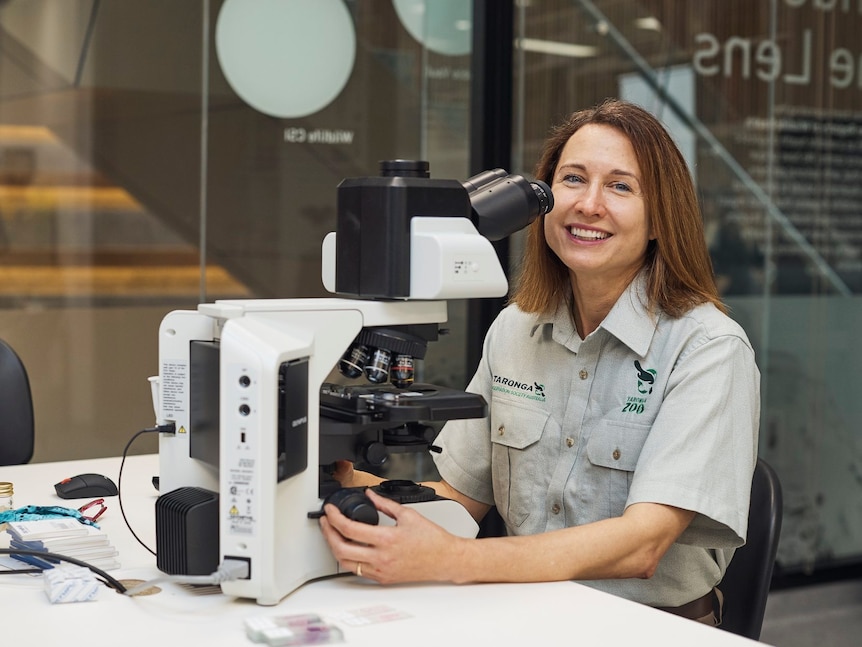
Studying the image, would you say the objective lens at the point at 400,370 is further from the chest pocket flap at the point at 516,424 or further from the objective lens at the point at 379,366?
the chest pocket flap at the point at 516,424

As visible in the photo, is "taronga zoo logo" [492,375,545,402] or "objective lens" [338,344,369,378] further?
"taronga zoo logo" [492,375,545,402]

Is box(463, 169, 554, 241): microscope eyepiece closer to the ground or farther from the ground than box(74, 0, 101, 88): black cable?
closer to the ground

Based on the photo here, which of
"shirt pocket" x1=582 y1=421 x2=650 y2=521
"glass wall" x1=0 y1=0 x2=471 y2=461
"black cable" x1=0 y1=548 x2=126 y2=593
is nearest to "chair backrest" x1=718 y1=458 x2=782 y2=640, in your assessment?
"shirt pocket" x1=582 y1=421 x2=650 y2=521

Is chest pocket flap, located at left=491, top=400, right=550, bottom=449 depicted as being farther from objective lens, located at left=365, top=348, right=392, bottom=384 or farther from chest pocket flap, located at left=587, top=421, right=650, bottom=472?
objective lens, located at left=365, top=348, right=392, bottom=384

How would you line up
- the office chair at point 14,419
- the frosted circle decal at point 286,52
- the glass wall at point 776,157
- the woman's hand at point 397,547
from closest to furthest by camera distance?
the woman's hand at point 397,547 → the office chair at point 14,419 → the frosted circle decal at point 286,52 → the glass wall at point 776,157

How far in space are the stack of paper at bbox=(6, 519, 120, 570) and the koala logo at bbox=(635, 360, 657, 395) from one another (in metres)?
0.87

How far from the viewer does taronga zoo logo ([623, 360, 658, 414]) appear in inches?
68.5

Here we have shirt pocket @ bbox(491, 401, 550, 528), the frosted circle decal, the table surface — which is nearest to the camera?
the table surface

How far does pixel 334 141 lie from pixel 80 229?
862 millimetres

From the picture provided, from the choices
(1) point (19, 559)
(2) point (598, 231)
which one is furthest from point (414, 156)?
(1) point (19, 559)

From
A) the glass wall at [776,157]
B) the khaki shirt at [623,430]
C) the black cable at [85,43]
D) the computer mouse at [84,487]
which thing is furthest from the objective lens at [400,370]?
the glass wall at [776,157]

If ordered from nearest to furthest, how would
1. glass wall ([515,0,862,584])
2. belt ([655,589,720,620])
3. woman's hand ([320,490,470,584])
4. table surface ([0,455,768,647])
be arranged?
table surface ([0,455,768,647]) → woman's hand ([320,490,470,584]) → belt ([655,589,720,620]) → glass wall ([515,0,862,584])

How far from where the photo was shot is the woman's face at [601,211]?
1789 millimetres

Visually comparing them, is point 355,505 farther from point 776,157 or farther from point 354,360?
point 776,157
